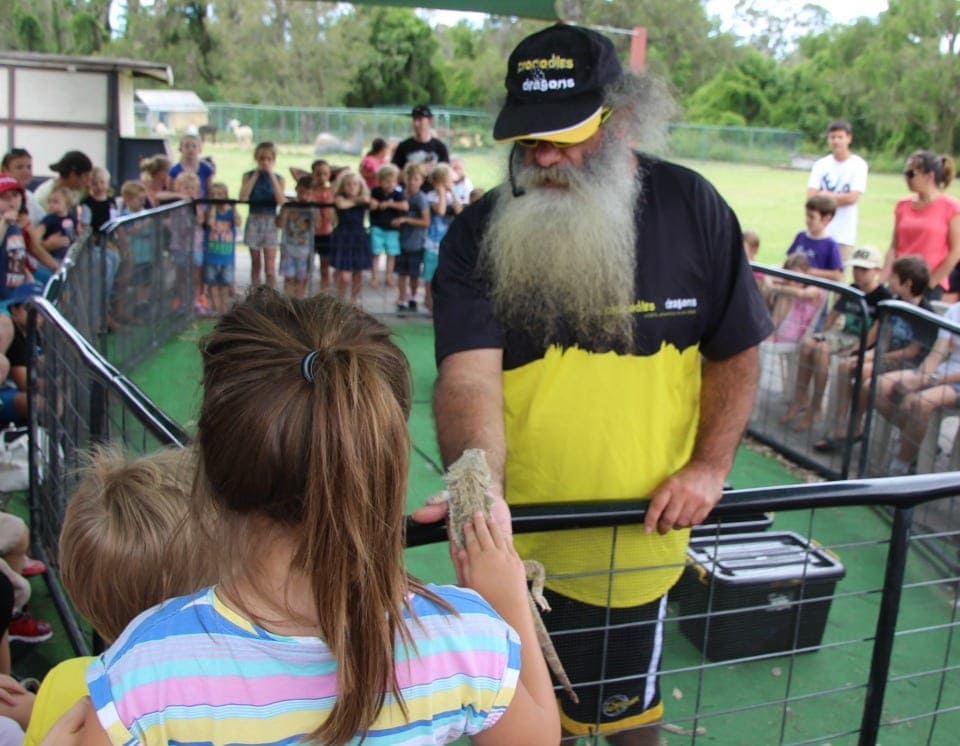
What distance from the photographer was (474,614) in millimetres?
1429

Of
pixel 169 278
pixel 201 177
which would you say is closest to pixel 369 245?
pixel 169 278

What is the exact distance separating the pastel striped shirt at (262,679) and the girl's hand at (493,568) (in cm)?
8

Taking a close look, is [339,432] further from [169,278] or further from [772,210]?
[772,210]

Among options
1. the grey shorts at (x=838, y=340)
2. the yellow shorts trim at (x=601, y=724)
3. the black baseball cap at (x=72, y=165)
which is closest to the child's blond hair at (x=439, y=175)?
the black baseball cap at (x=72, y=165)

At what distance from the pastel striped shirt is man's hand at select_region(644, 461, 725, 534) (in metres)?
0.68

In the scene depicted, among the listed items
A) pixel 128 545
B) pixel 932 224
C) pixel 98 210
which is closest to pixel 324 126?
pixel 98 210

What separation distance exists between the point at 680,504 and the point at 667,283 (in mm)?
582

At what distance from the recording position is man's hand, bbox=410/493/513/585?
161cm

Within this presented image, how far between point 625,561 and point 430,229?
28.5 feet

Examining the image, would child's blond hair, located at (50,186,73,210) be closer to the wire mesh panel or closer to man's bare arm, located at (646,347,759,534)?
A: the wire mesh panel

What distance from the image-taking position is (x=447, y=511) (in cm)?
171

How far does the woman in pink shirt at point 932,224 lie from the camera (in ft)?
24.5

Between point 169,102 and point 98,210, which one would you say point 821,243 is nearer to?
point 98,210

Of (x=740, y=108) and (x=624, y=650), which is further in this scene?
(x=740, y=108)
